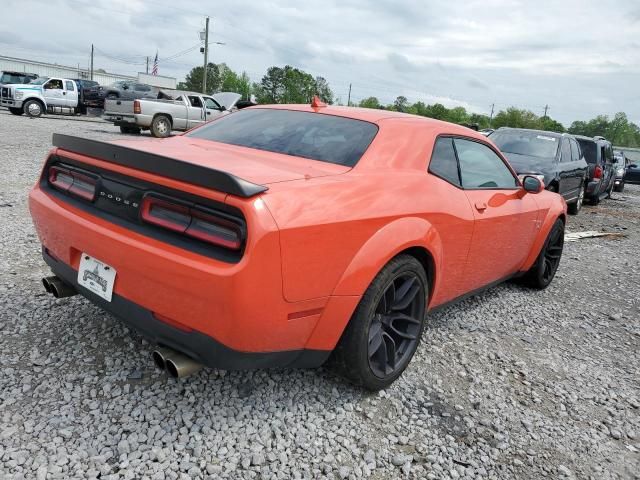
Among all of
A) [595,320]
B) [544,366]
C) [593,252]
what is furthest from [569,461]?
[593,252]

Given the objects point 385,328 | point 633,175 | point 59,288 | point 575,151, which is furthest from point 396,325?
Answer: point 633,175

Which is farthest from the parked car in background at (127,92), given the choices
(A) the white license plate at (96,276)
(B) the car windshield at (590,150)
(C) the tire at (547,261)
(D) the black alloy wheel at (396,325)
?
(D) the black alloy wheel at (396,325)

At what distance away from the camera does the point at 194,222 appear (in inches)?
79.0

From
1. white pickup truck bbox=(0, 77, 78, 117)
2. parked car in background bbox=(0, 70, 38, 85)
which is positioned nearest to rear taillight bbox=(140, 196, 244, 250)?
white pickup truck bbox=(0, 77, 78, 117)

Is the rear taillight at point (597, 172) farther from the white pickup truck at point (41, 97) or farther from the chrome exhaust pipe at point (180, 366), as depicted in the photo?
the white pickup truck at point (41, 97)

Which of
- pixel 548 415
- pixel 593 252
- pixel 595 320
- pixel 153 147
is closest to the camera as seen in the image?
pixel 153 147

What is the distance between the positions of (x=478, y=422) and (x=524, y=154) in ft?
24.7

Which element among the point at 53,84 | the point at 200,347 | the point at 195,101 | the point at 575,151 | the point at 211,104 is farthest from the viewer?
the point at 53,84

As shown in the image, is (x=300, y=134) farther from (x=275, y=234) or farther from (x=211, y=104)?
(x=211, y=104)

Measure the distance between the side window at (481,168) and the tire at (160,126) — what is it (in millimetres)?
14891

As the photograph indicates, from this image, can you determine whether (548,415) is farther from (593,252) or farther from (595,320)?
(593,252)

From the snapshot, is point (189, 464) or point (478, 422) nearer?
point (189, 464)

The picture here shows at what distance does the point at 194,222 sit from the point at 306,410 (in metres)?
1.09

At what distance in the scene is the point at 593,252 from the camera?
7047 mm
